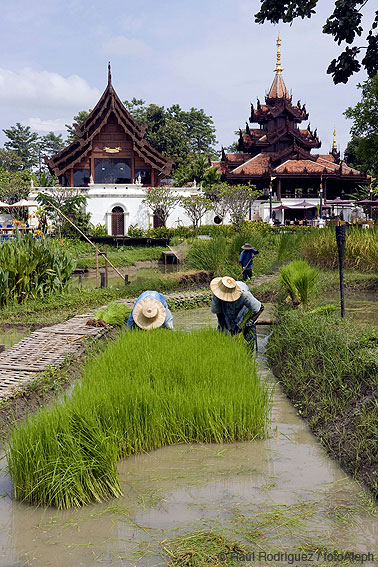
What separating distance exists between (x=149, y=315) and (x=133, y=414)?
2097mm

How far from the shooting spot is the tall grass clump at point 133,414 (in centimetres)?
329

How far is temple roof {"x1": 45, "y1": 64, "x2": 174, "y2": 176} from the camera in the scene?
2973 cm

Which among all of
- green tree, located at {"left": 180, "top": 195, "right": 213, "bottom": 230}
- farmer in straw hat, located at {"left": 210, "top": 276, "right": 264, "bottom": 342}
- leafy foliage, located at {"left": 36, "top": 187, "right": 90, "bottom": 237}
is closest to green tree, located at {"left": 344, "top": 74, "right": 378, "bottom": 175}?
green tree, located at {"left": 180, "top": 195, "right": 213, "bottom": 230}

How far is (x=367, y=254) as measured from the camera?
12.5 m

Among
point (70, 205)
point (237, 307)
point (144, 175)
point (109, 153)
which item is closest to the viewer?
point (237, 307)

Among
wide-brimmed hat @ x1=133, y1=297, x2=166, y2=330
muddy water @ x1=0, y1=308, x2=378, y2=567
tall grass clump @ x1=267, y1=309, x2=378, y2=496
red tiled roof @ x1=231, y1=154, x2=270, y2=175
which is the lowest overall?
muddy water @ x1=0, y1=308, x2=378, y2=567

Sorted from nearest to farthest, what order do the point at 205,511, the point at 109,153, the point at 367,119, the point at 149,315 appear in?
the point at 205,511
the point at 149,315
the point at 367,119
the point at 109,153

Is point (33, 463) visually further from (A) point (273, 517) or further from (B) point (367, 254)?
(B) point (367, 254)

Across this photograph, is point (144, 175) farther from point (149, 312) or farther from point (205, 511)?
point (205, 511)

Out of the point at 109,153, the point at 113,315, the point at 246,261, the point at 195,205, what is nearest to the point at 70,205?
the point at 109,153

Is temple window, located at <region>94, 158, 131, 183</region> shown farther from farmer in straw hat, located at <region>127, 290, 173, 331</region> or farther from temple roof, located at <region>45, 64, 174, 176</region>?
farmer in straw hat, located at <region>127, 290, 173, 331</region>

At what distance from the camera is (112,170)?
103ft

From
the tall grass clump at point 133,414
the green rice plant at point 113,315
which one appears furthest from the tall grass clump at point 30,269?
the tall grass clump at point 133,414

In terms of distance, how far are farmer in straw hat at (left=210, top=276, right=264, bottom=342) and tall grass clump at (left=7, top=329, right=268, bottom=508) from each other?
9.3 inches
